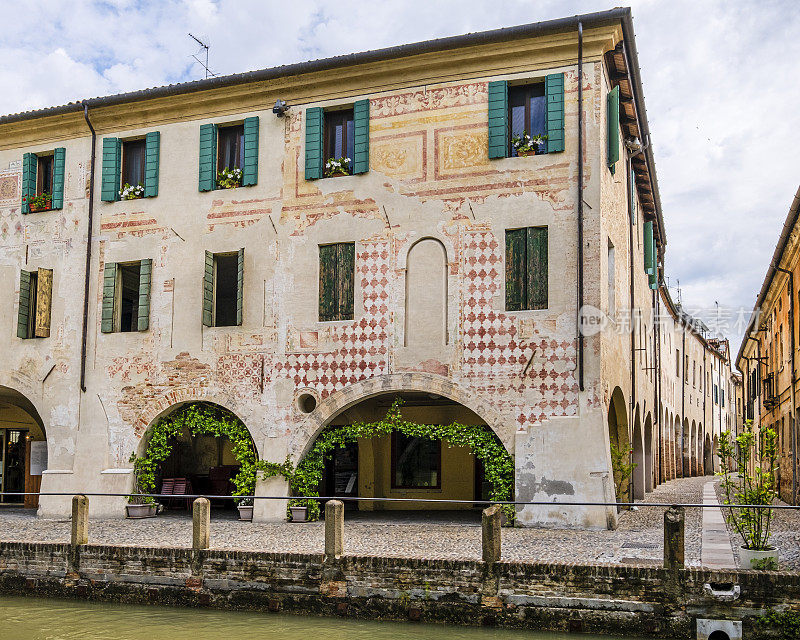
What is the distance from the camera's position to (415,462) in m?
19.8

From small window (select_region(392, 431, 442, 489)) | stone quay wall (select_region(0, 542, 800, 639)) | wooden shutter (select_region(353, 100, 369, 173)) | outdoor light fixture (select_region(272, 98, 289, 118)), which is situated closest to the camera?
stone quay wall (select_region(0, 542, 800, 639))

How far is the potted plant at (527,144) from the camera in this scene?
612 inches

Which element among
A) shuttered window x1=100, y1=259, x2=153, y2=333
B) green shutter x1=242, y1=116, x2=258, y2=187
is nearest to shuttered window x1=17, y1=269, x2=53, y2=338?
shuttered window x1=100, y1=259, x2=153, y2=333

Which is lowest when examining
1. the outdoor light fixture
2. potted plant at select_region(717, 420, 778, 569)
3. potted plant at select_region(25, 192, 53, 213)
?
potted plant at select_region(717, 420, 778, 569)

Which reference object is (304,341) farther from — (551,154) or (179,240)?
(551,154)

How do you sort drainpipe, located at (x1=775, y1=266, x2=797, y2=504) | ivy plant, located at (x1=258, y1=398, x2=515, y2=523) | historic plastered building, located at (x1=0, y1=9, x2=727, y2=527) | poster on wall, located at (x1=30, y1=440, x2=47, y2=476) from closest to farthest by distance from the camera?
historic plastered building, located at (x1=0, y1=9, x2=727, y2=527) → ivy plant, located at (x1=258, y1=398, x2=515, y2=523) → poster on wall, located at (x1=30, y1=440, x2=47, y2=476) → drainpipe, located at (x1=775, y1=266, x2=797, y2=504)

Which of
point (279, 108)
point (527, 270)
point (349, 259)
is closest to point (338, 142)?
point (279, 108)

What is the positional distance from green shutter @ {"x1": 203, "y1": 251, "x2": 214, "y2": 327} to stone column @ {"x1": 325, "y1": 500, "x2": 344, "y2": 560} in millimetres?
7086

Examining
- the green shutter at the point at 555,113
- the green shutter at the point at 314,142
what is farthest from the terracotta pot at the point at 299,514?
the green shutter at the point at 555,113

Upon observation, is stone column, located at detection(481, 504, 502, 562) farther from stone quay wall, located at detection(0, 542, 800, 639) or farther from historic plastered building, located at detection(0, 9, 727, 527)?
historic plastered building, located at detection(0, 9, 727, 527)

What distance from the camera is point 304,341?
653 inches

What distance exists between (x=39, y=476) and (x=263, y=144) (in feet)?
31.3

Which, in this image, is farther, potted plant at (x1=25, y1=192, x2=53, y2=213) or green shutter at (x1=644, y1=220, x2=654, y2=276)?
green shutter at (x1=644, y1=220, x2=654, y2=276)

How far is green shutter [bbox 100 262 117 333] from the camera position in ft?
58.6
